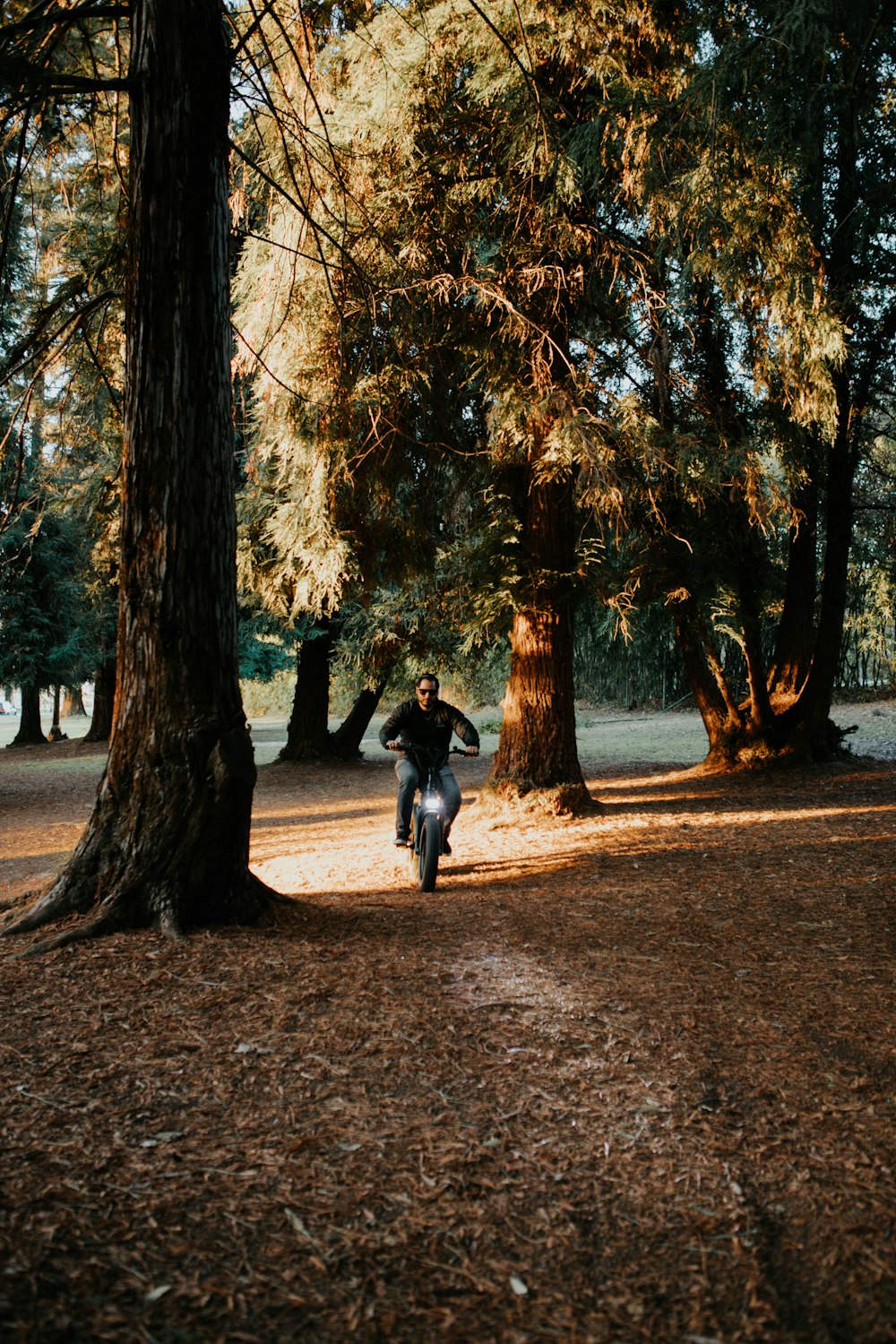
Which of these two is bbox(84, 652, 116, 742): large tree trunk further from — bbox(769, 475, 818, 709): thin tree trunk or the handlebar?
the handlebar

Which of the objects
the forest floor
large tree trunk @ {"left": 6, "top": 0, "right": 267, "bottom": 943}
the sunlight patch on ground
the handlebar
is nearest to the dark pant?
the handlebar

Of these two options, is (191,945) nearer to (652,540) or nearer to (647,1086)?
(647,1086)

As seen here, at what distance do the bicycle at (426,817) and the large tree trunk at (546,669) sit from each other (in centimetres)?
272

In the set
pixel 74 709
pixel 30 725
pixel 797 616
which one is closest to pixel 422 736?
pixel 797 616

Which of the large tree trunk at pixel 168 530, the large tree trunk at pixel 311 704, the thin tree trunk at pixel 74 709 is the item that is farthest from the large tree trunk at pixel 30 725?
the large tree trunk at pixel 168 530

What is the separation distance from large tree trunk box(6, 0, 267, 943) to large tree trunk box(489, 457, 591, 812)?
532cm

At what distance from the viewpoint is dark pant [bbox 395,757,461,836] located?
7121mm

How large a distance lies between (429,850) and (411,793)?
58 centimetres

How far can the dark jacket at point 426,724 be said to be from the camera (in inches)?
285

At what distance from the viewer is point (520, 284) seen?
341 inches

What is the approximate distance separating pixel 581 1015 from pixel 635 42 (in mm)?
8584

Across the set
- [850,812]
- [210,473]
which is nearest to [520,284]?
[210,473]

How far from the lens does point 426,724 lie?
24.3ft

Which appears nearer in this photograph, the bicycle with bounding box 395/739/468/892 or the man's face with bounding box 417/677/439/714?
the bicycle with bounding box 395/739/468/892
